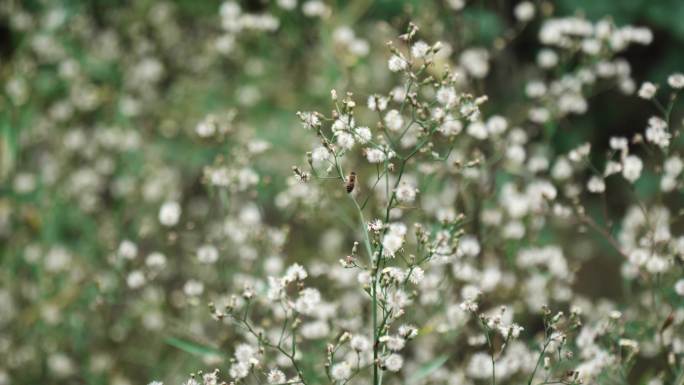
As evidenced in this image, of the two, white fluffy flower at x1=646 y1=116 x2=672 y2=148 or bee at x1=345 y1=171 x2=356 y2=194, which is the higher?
white fluffy flower at x1=646 y1=116 x2=672 y2=148

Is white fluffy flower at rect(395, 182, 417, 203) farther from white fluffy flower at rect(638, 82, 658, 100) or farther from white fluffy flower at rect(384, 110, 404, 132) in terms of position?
white fluffy flower at rect(638, 82, 658, 100)

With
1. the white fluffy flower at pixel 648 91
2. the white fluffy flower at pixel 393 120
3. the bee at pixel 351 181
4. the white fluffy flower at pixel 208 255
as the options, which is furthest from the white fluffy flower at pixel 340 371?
the white fluffy flower at pixel 648 91

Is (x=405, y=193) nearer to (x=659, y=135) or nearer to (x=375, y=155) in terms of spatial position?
(x=375, y=155)

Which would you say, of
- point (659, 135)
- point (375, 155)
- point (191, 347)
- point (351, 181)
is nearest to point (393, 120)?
point (375, 155)

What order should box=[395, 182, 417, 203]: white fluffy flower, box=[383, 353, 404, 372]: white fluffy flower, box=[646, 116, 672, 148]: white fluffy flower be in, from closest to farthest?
box=[383, 353, 404, 372]: white fluffy flower < box=[395, 182, 417, 203]: white fluffy flower < box=[646, 116, 672, 148]: white fluffy flower

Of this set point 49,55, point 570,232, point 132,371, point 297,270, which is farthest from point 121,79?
point 570,232

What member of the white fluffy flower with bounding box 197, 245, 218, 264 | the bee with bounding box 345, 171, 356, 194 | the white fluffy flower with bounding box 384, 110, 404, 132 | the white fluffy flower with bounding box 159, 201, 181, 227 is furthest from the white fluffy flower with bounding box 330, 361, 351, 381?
the white fluffy flower with bounding box 159, 201, 181, 227

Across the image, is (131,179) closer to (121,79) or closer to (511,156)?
(121,79)

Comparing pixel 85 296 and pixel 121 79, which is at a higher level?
pixel 121 79

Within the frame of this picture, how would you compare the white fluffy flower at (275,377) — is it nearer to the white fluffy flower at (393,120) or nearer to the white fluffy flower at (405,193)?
the white fluffy flower at (405,193)
